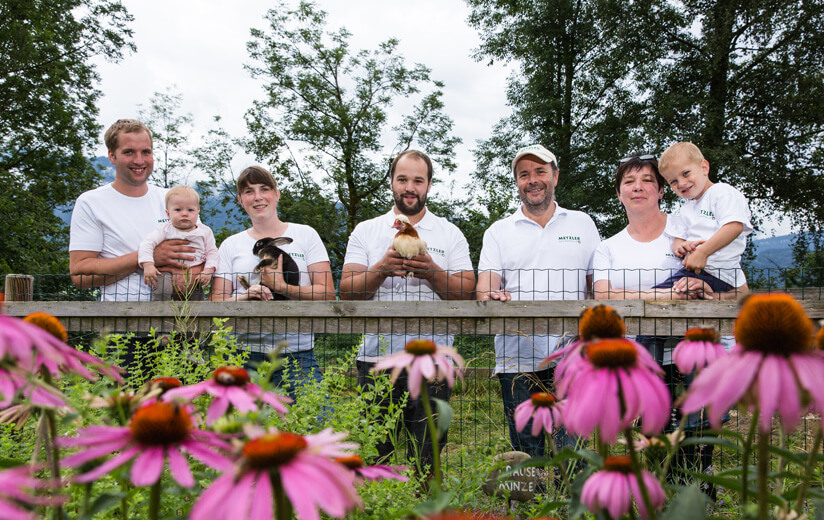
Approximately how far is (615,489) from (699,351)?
0.37m

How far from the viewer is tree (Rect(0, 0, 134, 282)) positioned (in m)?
13.8

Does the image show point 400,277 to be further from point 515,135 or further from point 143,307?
point 515,135

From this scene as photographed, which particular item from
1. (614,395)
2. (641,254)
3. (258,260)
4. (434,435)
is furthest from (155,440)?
(641,254)

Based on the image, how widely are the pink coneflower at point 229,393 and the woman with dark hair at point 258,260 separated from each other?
7.98 ft

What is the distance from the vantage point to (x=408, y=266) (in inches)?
120

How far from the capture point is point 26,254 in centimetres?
1320

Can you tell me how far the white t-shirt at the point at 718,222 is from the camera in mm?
3395

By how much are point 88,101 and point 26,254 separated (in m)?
6.14

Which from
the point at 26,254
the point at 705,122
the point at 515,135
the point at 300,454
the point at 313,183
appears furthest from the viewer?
the point at 313,183

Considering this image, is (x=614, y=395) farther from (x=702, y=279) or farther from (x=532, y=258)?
(x=702, y=279)

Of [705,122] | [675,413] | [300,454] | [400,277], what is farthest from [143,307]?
[705,122]

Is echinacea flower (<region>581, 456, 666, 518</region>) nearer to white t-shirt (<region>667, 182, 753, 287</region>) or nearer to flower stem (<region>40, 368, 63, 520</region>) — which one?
flower stem (<region>40, 368, 63, 520</region>)

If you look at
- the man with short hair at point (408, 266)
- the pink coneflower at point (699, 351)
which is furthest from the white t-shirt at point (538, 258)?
the pink coneflower at point (699, 351)

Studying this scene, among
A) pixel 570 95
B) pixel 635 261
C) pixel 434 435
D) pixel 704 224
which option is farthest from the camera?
pixel 570 95
